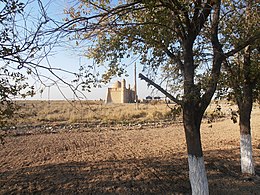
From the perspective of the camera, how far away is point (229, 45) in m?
5.85

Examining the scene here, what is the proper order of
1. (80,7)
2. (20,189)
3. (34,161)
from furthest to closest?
A: 1. (34,161)
2. (20,189)
3. (80,7)

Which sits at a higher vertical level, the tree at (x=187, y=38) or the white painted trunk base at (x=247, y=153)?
the tree at (x=187, y=38)

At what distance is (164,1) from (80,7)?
5.94 feet

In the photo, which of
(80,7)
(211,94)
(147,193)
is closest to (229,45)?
(211,94)

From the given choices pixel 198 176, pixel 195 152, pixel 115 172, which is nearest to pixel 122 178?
pixel 115 172

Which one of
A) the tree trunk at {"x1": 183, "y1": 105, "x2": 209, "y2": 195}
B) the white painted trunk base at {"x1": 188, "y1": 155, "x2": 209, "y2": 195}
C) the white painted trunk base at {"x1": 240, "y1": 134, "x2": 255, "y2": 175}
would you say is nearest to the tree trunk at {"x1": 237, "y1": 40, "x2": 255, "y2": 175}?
the white painted trunk base at {"x1": 240, "y1": 134, "x2": 255, "y2": 175}

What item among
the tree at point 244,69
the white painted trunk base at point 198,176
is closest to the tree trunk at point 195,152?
the white painted trunk base at point 198,176

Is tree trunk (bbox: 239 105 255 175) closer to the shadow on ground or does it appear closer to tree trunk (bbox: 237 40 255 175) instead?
tree trunk (bbox: 237 40 255 175)

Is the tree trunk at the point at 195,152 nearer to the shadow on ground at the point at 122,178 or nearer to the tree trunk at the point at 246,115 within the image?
the shadow on ground at the point at 122,178

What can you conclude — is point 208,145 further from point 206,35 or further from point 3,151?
point 3,151

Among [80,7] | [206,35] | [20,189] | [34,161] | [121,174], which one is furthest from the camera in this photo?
[34,161]

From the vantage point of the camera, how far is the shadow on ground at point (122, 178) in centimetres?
561

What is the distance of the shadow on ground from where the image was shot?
5.61 m

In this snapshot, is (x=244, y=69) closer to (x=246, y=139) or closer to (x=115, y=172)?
(x=246, y=139)
